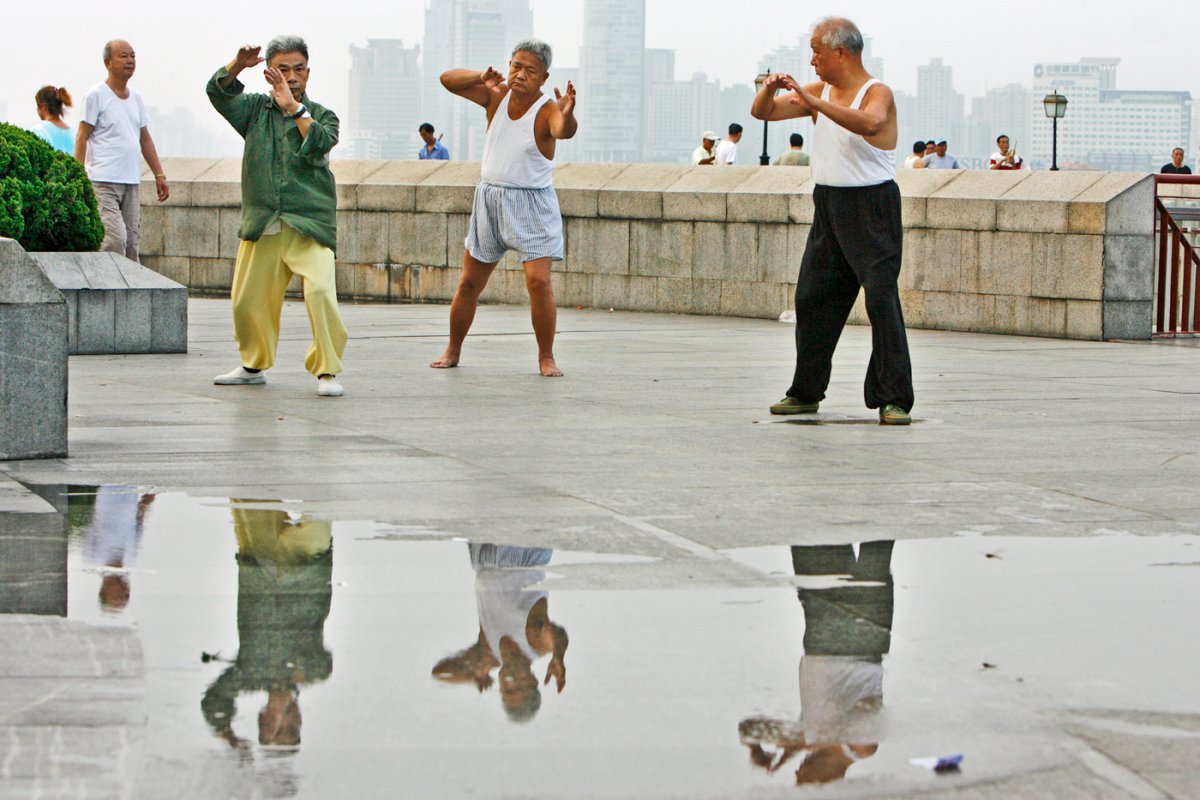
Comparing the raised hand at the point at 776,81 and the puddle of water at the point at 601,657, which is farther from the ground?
the raised hand at the point at 776,81

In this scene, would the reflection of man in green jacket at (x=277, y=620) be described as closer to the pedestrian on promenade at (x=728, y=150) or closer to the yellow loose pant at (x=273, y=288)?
the yellow loose pant at (x=273, y=288)

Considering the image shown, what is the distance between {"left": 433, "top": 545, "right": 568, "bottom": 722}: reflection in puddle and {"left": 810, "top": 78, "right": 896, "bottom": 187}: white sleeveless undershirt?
3.64 meters

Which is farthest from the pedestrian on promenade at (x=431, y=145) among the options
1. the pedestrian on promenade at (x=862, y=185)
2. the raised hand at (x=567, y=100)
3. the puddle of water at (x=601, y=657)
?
the puddle of water at (x=601, y=657)

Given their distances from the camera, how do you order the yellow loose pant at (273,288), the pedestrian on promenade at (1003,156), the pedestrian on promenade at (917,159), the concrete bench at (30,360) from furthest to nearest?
the pedestrian on promenade at (1003,156), the pedestrian on promenade at (917,159), the yellow loose pant at (273,288), the concrete bench at (30,360)

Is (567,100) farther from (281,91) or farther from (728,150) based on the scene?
(728,150)

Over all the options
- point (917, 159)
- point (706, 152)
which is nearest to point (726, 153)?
point (706, 152)

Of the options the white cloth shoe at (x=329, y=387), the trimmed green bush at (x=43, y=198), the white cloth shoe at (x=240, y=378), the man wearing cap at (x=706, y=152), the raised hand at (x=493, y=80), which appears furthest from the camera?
the man wearing cap at (x=706, y=152)

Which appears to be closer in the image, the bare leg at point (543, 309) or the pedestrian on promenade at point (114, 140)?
the bare leg at point (543, 309)

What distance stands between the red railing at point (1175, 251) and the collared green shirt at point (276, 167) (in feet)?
22.1

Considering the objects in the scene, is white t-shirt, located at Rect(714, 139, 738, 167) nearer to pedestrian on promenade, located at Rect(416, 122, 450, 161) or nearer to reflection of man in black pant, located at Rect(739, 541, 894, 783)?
pedestrian on promenade, located at Rect(416, 122, 450, 161)

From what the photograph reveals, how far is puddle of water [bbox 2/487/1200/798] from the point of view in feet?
11.3

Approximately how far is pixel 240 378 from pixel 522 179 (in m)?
1.82

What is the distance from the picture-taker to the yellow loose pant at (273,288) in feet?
31.2

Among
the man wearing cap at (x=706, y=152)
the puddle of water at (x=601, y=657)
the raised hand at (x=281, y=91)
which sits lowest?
the puddle of water at (x=601, y=657)
